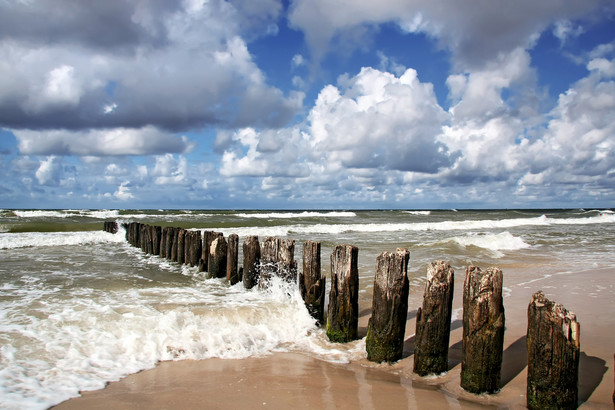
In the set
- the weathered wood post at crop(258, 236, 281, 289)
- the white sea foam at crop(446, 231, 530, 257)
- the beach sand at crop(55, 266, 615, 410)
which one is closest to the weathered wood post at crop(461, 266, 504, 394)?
the beach sand at crop(55, 266, 615, 410)

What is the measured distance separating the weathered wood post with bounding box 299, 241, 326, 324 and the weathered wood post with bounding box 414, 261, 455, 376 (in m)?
2.11

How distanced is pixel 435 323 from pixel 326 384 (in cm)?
131

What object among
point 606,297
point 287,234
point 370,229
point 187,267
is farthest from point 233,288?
point 370,229

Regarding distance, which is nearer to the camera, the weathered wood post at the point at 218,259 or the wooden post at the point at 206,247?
the weathered wood post at the point at 218,259

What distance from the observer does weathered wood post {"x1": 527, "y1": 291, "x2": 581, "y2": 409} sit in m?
3.52

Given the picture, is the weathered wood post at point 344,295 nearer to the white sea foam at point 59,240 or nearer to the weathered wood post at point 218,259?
the weathered wood post at point 218,259

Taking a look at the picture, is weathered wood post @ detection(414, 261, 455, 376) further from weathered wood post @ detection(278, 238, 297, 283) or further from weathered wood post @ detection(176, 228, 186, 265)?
weathered wood post @ detection(176, 228, 186, 265)

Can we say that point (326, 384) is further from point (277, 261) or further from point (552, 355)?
point (277, 261)

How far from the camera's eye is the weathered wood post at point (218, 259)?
32.1 ft

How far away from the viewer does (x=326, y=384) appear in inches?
170

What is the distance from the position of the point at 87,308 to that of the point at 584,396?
6.78 metres

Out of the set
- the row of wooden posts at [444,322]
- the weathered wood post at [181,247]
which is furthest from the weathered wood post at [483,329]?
the weathered wood post at [181,247]

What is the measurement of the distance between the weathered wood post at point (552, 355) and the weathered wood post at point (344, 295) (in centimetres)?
230

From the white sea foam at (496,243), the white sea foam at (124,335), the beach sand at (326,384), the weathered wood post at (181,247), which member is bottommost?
the beach sand at (326,384)
